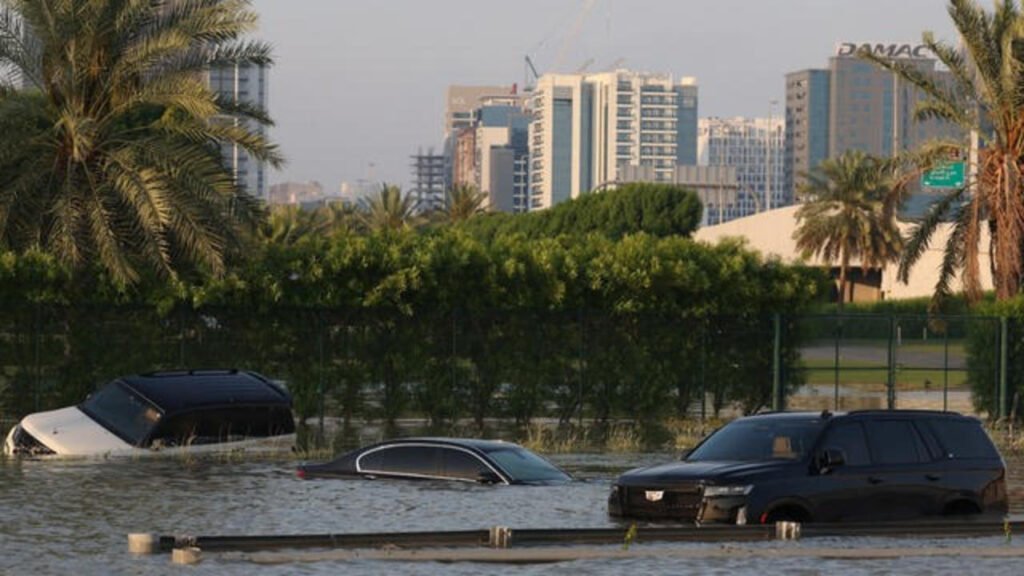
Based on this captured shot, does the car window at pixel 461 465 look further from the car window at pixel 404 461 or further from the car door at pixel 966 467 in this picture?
the car door at pixel 966 467

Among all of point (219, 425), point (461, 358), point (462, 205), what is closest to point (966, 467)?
point (219, 425)

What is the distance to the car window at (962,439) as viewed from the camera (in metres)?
21.9

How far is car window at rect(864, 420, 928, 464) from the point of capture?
21.4m

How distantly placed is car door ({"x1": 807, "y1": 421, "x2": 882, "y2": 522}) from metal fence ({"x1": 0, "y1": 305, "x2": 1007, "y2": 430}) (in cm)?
1777

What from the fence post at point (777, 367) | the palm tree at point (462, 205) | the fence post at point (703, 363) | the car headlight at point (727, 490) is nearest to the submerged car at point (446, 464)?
the car headlight at point (727, 490)

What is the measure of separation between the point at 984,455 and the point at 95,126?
68.5 feet

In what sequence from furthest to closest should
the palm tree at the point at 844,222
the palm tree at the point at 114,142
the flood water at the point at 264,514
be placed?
the palm tree at the point at 844,222, the palm tree at the point at 114,142, the flood water at the point at 264,514

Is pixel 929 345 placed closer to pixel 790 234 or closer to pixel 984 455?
pixel 790 234

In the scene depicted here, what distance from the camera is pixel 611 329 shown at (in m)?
41.6

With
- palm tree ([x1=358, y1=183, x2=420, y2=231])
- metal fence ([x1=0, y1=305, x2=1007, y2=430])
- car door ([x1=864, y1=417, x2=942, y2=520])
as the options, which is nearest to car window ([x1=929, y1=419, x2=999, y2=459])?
car door ([x1=864, y1=417, x2=942, y2=520])

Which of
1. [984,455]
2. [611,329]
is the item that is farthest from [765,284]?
[984,455]

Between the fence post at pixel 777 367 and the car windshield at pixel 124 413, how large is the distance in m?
16.5

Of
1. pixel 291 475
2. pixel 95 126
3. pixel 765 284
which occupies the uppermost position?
pixel 95 126

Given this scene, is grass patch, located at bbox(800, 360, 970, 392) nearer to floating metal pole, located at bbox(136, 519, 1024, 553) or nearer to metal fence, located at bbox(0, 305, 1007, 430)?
metal fence, located at bbox(0, 305, 1007, 430)
